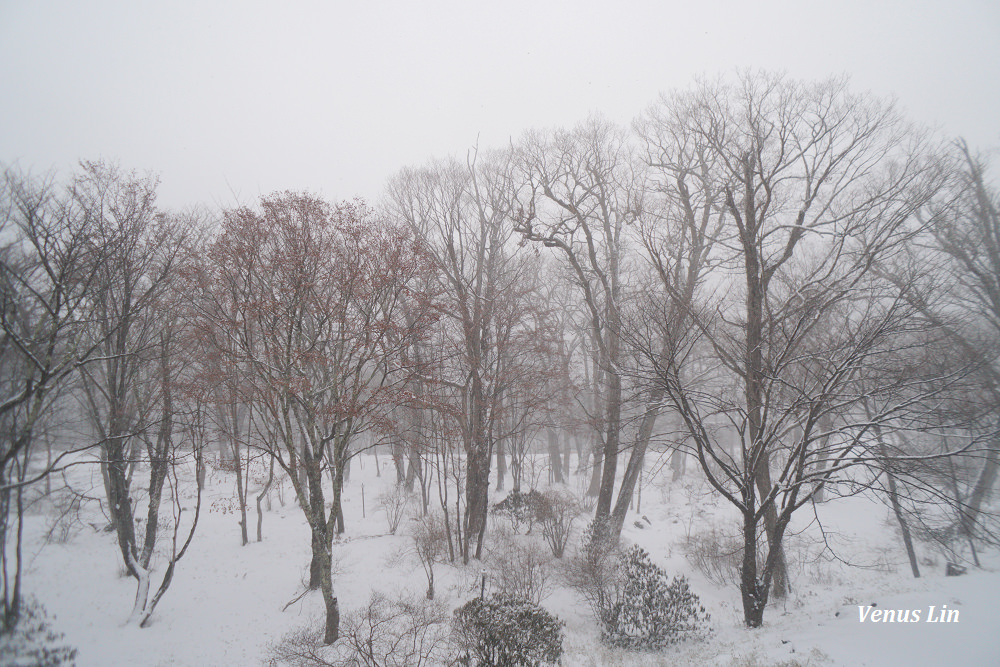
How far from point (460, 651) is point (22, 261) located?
9.52m

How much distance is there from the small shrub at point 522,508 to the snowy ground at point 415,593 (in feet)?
8.13

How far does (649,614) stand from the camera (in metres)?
7.71

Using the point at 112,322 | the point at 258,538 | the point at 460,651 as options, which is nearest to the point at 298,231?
the point at 112,322

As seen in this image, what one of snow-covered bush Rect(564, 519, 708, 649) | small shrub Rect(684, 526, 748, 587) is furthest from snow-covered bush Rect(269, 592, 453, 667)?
small shrub Rect(684, 526, 748, 587)

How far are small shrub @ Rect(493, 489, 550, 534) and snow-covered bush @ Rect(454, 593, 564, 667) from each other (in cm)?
499

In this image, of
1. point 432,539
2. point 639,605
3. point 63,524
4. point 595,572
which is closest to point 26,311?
point 63,524

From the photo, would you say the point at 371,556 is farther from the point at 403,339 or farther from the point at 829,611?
the point at 829,611

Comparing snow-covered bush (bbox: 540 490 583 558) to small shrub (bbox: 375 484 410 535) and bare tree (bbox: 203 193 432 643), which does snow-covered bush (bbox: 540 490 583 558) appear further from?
small shrub (bbox: 375 484 410 535)

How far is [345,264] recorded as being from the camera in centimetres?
926

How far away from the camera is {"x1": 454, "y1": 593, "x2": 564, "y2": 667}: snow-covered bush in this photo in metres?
6.14

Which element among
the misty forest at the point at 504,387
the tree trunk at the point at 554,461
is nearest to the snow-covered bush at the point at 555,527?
the misty forest at the point at 504,387

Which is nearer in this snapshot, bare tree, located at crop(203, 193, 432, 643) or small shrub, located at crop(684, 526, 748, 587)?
bare tree, located at crop(203, 193, 432, 643)

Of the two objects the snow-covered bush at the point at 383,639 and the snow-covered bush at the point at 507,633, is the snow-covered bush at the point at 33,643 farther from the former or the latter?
the snow-covered bush at the point at 507,633

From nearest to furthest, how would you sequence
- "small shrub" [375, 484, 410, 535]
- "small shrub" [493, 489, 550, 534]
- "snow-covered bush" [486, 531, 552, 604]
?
"snow-covered bush" [486, 531, 552, 604], "small shrub" [493, 489, 550, 534], "small shrub" [375, 484, 410, 535]
